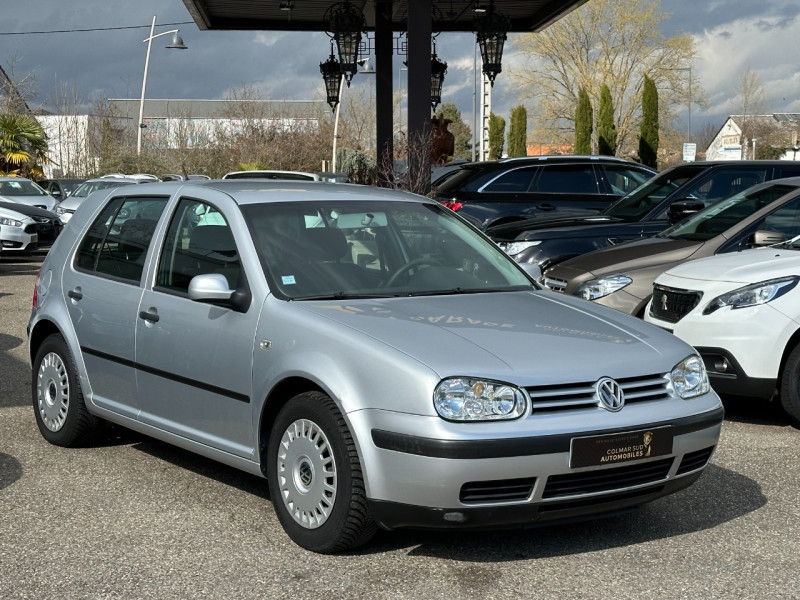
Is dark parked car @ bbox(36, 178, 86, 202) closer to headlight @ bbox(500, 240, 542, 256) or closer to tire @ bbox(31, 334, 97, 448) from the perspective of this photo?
headlight @ bbox(500, 240, 542, 256)

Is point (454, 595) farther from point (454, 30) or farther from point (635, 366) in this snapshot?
point (454, 30)

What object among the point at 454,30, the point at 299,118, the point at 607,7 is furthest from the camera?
the point at 607,7

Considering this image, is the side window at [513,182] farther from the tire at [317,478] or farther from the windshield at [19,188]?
the windshield at [19,188]

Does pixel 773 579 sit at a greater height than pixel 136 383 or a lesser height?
lesser

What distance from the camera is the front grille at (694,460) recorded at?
492 centimetres

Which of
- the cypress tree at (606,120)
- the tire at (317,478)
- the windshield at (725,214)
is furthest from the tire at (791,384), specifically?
the cypress tree at (606,120)

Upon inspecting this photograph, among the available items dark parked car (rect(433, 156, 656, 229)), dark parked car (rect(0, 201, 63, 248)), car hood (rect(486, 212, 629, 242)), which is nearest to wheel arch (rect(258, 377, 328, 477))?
car hood (rect(486, 212, 629, 242))

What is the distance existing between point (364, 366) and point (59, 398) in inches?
114

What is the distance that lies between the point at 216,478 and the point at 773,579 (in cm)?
292

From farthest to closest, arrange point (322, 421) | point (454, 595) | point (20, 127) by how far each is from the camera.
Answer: point (20, 127), point (322, 421), point (454, 595)

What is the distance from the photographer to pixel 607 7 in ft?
213

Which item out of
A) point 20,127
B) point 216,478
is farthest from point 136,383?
point 20,127

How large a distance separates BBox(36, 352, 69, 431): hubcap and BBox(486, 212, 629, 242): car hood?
584 centimetres

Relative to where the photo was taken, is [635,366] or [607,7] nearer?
[635,366]
